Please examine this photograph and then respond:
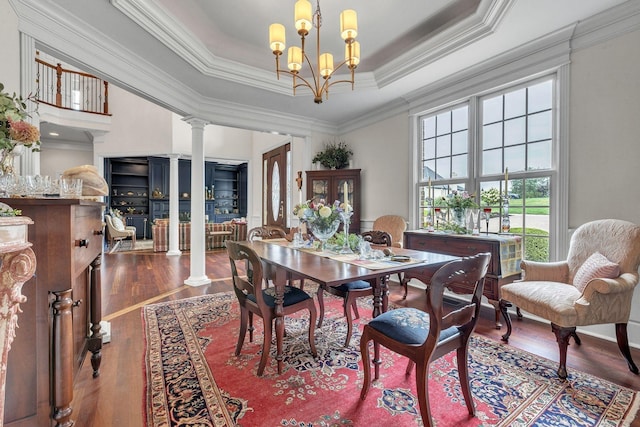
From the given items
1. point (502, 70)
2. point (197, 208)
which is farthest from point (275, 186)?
point (502, 70)

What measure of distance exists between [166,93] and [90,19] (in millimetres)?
1115

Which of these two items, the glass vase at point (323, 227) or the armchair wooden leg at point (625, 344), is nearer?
the armchair wooden leg at point (625, 344)

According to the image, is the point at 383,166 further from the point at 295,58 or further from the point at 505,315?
the point at 505,315

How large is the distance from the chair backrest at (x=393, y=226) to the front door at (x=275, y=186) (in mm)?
2623

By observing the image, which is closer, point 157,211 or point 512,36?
point 512,36

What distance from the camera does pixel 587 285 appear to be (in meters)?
1.91

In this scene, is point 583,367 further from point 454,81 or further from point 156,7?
point 156,7

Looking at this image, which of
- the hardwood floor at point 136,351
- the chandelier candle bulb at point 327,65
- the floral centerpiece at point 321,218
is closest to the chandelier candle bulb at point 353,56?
the chandelier candle bulb at point 327,65

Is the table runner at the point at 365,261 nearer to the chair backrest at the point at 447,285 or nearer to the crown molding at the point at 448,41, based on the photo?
the chair backrest at the point at 447,285

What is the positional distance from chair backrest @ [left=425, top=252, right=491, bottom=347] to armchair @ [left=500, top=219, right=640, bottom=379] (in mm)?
901

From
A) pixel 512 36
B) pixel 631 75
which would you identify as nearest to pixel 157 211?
pixel 512 36

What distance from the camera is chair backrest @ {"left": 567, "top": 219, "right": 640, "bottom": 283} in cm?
203

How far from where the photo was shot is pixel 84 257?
1.49 m

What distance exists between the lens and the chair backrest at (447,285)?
124cm
